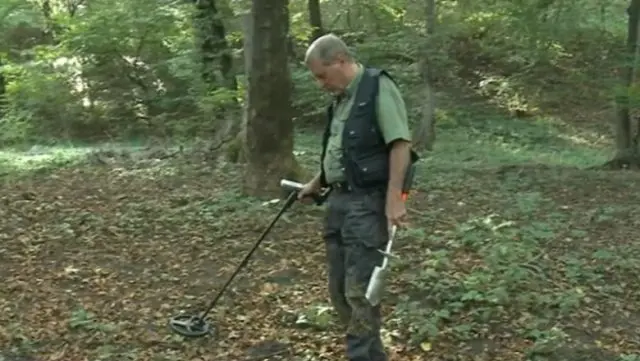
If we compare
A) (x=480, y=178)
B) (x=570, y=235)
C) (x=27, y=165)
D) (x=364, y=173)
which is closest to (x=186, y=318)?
(x=364, y=173)

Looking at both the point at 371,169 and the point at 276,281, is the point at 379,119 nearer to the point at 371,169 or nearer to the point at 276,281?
the point at 371,169

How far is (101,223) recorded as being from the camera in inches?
313

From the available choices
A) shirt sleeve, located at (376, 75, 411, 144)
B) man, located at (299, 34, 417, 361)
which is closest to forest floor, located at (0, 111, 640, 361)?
man, located at (299, 34, 417, 361)

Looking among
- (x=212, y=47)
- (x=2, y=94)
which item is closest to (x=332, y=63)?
(x=212, y=47)

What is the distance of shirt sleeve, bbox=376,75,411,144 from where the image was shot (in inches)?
167

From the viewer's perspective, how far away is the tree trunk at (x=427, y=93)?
1475cm

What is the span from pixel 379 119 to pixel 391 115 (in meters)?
0.07

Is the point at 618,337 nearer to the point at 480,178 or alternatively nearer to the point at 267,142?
the point at 267,142

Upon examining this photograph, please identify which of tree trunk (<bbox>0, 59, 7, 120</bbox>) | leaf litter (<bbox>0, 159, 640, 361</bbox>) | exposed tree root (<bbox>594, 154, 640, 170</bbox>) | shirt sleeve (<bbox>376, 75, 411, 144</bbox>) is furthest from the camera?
tree trunk (<bbox>0, 59, 7, 120</bbox>)

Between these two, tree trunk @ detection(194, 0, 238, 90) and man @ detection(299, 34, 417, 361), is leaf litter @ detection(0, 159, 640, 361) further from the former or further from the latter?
tree trunk @ detection(194, 0, 238, 90)

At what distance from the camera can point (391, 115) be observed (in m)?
4.27

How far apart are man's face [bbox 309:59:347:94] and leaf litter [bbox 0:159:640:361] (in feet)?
5.96

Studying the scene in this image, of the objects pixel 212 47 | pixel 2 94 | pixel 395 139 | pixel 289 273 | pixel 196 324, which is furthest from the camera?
pixel 2 94

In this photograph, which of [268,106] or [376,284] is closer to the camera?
[376,284]
